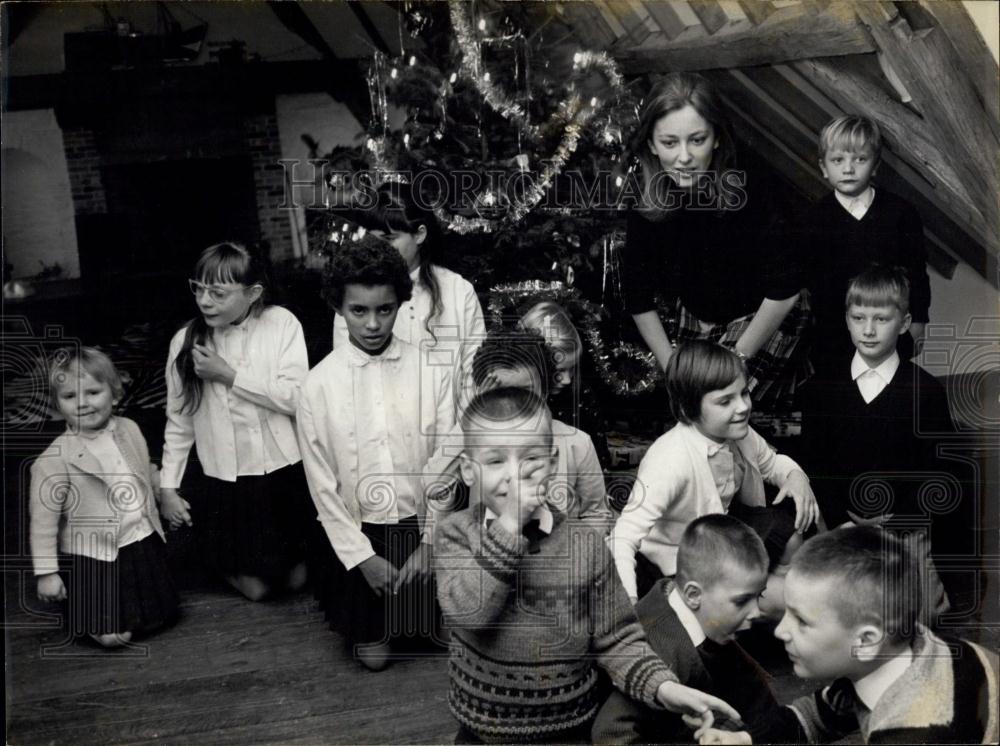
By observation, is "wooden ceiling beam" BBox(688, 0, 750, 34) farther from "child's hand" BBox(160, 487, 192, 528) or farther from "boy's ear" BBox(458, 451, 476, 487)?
"child's hand" BBox(160, 487, 192, 528)

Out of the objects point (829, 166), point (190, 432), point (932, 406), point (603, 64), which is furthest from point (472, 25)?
point (932, 406)

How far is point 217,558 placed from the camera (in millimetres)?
3389

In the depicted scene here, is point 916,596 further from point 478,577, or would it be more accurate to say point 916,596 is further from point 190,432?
point 190,432

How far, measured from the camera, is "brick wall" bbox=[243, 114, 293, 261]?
128 inches

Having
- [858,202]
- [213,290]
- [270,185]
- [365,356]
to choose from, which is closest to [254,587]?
[365,356]

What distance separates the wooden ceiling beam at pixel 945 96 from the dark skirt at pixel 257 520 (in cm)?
209

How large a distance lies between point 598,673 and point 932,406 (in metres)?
1.27

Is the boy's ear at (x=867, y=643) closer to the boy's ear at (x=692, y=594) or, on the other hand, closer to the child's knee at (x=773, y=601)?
the child's knee at (x=773, y=601)

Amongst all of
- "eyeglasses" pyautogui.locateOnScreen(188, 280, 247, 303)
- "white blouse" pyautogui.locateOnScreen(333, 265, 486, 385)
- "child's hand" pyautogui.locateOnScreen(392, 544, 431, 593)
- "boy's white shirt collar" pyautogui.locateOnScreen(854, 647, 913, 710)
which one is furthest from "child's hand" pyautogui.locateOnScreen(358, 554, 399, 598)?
"boy's white shirt collar" pyautogui.locateOnScreen(854, 647, 913, 710)

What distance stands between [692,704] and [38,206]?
91.5 inches

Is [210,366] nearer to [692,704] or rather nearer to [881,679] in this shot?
[692,704]

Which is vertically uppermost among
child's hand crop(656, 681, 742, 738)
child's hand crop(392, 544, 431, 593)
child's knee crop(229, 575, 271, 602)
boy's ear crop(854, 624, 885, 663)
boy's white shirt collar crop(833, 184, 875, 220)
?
boy's white shirt collar crop(833, 184, 875, 220)

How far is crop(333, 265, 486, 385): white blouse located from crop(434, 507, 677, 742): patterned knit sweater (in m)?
0.48

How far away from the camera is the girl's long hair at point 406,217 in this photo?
10.7 ft
